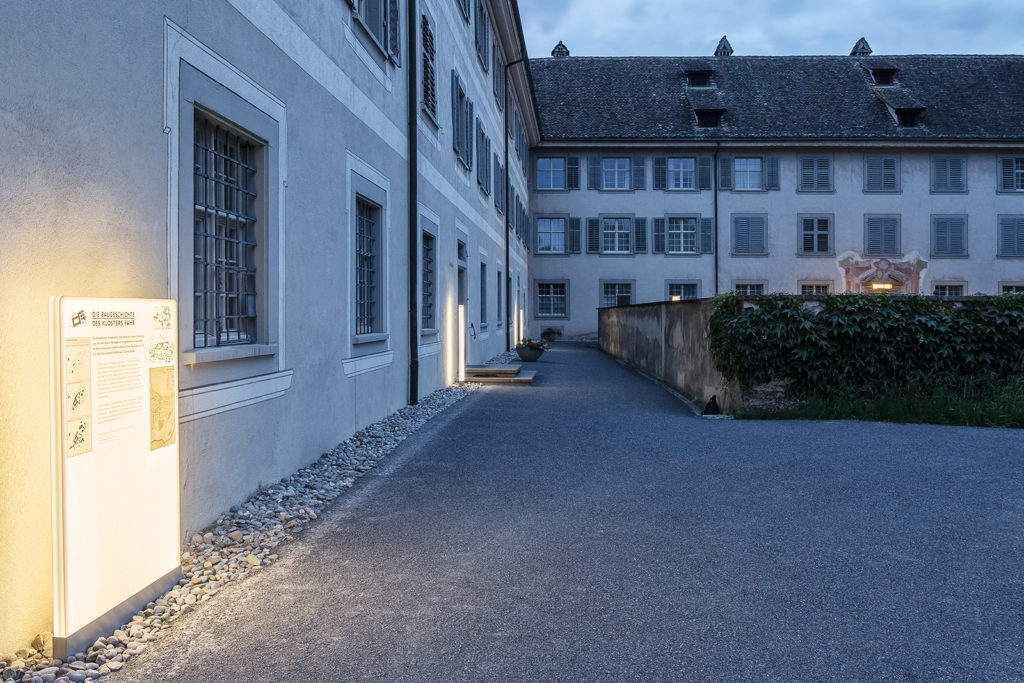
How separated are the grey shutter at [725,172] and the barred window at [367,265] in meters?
27.9

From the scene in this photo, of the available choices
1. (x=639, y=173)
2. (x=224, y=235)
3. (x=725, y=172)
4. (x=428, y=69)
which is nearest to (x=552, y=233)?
(x=639, y=173)

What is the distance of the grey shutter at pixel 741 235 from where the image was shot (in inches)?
1379

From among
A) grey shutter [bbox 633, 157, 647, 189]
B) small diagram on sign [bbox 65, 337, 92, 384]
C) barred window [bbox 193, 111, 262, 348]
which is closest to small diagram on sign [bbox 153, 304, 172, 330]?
small diagram on sign [bbox 65, 337, 92, 384]

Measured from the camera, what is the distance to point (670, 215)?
35.3 metres

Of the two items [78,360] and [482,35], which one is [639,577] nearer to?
[78,360]

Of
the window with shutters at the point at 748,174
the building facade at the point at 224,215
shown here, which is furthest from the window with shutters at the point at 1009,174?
the building facade at the point at 224,215

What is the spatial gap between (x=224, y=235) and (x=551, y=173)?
Result: 3100cm

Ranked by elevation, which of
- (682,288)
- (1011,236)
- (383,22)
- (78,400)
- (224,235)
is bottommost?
(78,400)

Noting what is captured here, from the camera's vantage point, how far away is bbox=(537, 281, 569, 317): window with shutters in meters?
36.0

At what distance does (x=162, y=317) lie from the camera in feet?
12.3

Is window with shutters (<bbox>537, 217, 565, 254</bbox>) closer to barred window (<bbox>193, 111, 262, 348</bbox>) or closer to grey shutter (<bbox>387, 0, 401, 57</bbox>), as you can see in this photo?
grey shutter (<bbox>387, 0, 401, 57</bbox>)

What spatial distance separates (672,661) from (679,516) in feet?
7.63

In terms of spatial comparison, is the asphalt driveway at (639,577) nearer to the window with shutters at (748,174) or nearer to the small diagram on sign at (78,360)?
the small diagram on sign at (78,360)

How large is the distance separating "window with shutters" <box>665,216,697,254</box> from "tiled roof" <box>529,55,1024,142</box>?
3.28 m
